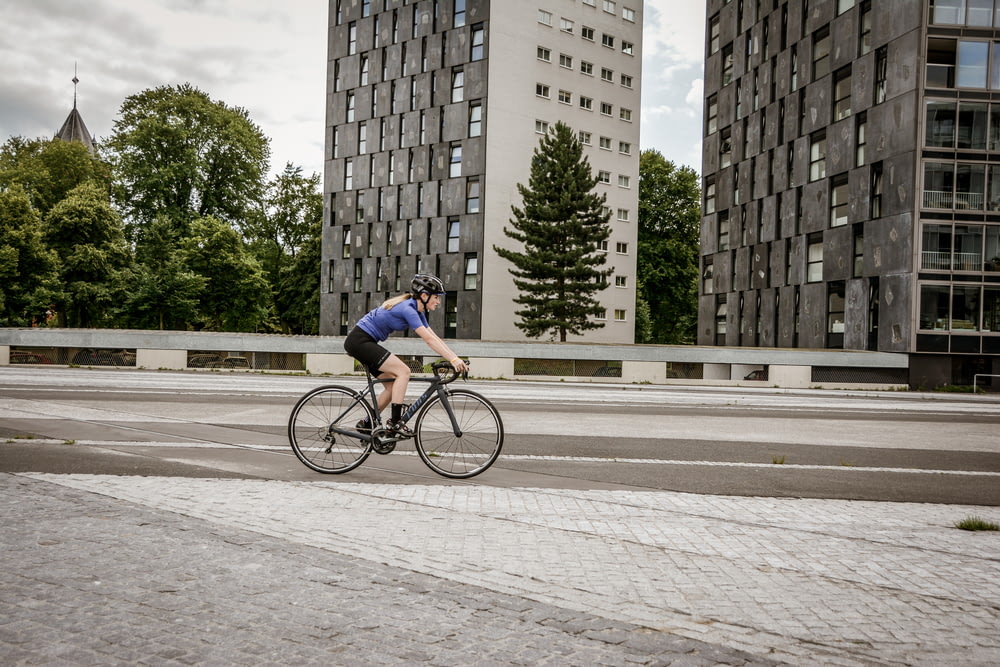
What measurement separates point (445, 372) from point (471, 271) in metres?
45.2

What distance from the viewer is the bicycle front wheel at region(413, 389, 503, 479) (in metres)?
7.50

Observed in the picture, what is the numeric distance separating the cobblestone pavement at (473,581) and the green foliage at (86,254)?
1735 inches

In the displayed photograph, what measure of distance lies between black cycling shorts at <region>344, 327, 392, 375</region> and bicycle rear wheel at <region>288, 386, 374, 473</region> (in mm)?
313

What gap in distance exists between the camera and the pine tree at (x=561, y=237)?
139ft

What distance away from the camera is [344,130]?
60.3 m

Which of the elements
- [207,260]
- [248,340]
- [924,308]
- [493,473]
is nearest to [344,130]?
[207,260]

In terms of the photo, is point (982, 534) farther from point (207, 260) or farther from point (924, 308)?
point (207, 260)

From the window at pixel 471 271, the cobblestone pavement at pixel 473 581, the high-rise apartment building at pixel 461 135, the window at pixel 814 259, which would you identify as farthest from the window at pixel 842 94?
the cobblestone pavement at pixel 473 581

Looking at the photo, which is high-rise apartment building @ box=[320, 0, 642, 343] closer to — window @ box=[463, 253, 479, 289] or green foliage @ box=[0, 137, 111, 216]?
window @ box=[463, 253, 479, 289]

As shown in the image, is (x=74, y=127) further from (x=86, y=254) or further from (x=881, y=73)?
(x=881, y=73)

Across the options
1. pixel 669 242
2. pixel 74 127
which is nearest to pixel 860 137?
pixel 669 242

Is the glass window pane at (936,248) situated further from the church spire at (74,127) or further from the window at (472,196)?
the church spire at (74,127)

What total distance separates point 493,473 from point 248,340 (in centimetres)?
2601

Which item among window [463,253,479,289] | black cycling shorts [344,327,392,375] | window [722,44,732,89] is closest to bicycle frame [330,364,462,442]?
black cycling shorts [344,327,392,375]
